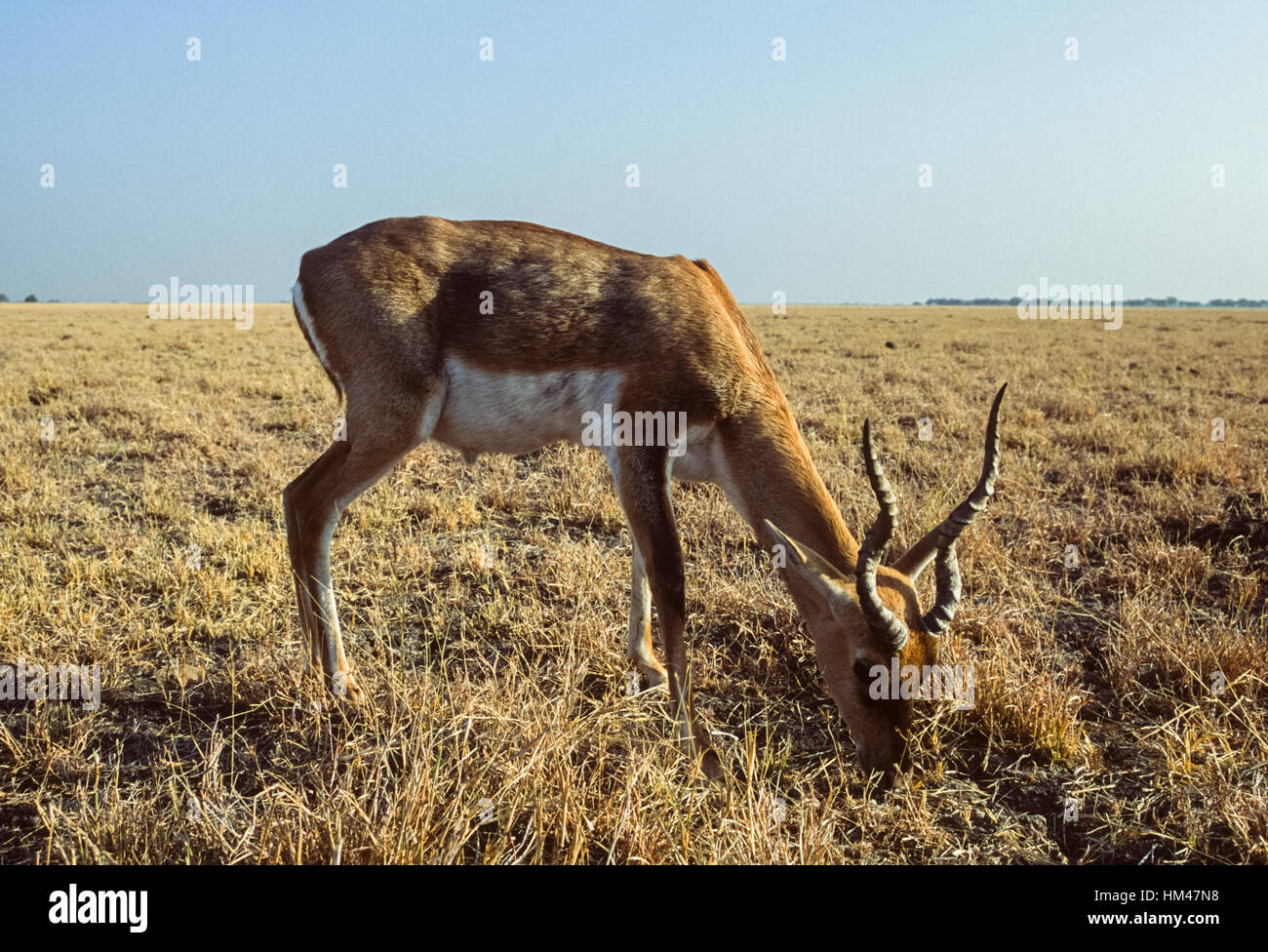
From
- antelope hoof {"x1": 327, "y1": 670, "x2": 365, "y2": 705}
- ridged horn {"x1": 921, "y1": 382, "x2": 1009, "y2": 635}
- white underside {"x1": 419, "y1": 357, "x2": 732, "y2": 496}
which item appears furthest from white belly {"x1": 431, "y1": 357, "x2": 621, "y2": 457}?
ridged horn {"x1": 921, "y1": 382, "x2": 1009, "y2": 635}

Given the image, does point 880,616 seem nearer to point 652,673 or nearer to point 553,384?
point 652,673

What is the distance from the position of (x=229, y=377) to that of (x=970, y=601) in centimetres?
1485

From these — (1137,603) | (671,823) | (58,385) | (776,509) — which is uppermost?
(58,385)

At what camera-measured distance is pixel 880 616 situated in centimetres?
330

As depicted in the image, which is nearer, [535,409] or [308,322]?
[535,409]

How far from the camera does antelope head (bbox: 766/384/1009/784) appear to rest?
332cm

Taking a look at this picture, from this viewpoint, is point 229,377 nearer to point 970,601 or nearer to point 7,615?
point 7,615

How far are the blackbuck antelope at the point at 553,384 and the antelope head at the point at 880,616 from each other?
6 cm

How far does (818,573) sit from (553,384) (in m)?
1.73

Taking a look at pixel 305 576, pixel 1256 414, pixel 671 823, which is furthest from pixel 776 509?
pixel 1256 414

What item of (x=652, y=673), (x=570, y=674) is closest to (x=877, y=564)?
(x=570, y=674)

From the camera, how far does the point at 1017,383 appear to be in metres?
17.0

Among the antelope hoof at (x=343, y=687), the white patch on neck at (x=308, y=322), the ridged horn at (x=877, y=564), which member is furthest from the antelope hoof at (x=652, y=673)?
the white patch on neck at (x=308, y=322)
